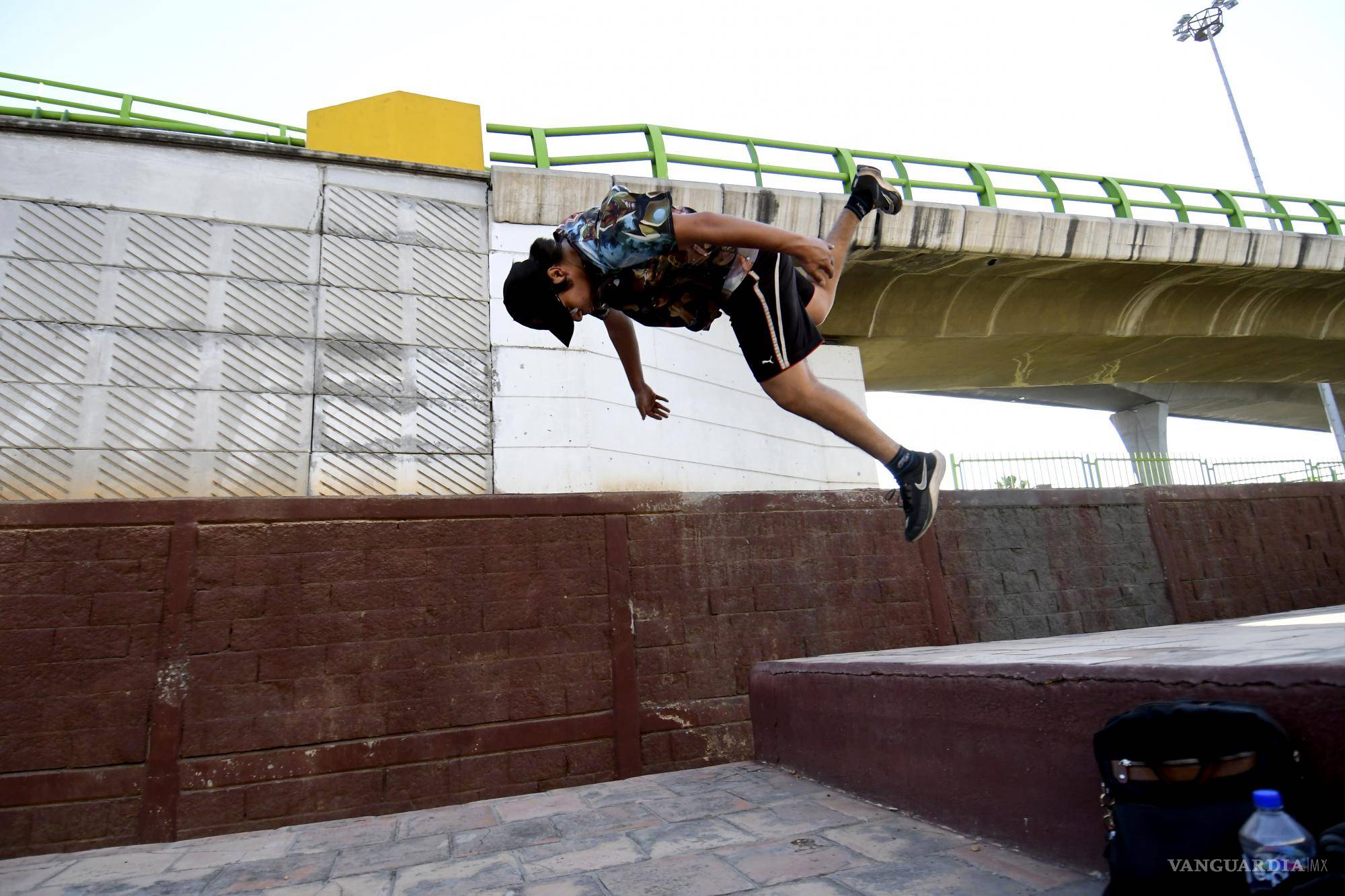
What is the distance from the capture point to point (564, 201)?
6.95 metres

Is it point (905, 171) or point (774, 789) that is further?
A: point (905, 171)

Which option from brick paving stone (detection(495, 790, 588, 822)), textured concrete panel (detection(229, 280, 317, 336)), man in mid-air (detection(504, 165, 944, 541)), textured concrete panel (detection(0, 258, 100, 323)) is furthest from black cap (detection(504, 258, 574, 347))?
textured concrete panel (detection(0, 258, 100, 323))

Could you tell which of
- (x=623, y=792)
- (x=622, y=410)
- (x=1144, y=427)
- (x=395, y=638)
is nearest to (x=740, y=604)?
(x=622, y=410)

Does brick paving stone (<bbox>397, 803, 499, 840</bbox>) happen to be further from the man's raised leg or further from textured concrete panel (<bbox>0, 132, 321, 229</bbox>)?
textured concrete panel (<bbox>0, 132, 321, 229</bbox>)

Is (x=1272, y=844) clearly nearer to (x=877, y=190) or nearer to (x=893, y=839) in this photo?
(x=893, y=839)

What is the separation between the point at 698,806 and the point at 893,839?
3.95 ft

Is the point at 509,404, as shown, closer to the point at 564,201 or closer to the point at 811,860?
the point at 564,201

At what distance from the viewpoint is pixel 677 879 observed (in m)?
2.44

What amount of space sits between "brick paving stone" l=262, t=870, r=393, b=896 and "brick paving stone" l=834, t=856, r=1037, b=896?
172cm

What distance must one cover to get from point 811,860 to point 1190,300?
12865 mm

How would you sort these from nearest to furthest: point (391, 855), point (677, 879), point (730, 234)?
point (677, 879), point (730, 234), point (391, 855)

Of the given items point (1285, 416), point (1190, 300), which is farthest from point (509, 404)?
point (1285, 416)

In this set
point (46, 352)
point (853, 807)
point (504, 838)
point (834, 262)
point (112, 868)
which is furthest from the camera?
point (46, 352)

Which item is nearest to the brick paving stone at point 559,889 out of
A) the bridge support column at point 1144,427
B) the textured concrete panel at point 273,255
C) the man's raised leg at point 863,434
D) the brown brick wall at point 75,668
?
the man's raised leg at point 863,434
